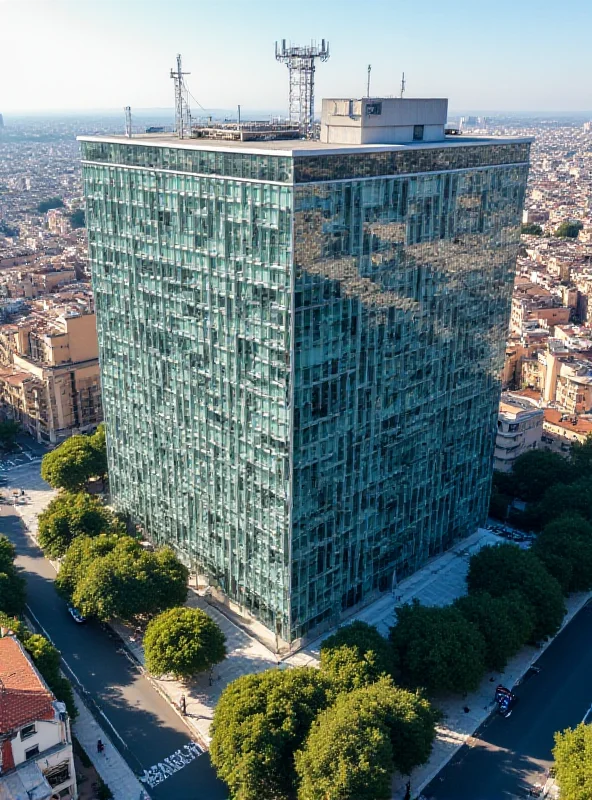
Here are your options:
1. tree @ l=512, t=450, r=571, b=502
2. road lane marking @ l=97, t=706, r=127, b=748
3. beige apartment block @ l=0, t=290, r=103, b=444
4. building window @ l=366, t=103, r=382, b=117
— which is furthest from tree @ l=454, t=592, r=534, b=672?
beige apartment block @ l=0, t=290, r=103, b=444

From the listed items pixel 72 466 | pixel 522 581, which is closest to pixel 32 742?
pixel 522 581

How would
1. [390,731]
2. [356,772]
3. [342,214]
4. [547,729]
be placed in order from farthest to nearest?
1. [547,729]
2. [342,214]
3. [390,731]
4. [356,772]

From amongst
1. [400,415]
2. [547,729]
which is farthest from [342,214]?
[547,729]

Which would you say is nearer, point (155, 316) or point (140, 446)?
point (155, 316)

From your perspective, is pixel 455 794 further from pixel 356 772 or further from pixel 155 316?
pixel 155 316

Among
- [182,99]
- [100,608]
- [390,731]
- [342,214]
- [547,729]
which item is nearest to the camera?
[390,731]

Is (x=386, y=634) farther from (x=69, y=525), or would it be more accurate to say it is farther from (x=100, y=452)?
(x=100, y=452)

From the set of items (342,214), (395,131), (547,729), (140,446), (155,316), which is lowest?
(547,729)

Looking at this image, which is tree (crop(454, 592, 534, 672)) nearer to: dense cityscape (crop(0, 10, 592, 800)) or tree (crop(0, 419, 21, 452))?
dense cityscape (crop(0, 10, 592, 800))
